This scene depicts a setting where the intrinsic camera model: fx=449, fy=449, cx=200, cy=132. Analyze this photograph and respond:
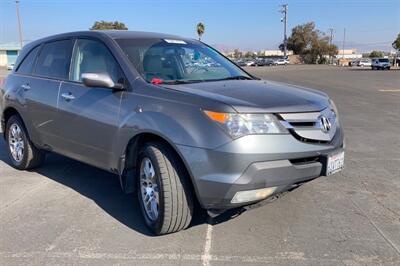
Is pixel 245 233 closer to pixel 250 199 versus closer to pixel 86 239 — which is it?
pixel 250 199

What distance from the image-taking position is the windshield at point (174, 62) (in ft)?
14.1

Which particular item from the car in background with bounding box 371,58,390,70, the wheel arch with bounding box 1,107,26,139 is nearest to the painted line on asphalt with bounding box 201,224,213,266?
the wheel arch with bounding box 1,107,26,139

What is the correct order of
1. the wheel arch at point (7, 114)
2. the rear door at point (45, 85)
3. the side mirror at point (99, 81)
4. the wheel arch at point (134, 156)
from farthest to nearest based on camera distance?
the wheel arch at point (7, 114), the rear door at point (45, 85), the side mirror at point (99, 81), the wheel arch at point (134, 156)

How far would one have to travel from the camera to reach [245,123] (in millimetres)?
3379

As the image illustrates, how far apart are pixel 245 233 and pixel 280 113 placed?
1.16 metres

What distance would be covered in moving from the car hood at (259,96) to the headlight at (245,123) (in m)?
0.05

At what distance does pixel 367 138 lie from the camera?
26.7ft

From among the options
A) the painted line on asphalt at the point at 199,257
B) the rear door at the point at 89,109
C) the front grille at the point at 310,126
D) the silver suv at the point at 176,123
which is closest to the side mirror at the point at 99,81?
the silver suv at the point at 176,123

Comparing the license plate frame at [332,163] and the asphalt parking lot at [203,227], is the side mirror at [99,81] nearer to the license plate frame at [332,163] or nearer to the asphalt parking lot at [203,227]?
the asphalt parking lot at [203,227]

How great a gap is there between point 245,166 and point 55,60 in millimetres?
3116

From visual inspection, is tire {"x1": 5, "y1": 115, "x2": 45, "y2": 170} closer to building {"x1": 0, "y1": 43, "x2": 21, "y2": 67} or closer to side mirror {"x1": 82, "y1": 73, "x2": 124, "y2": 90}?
side mirror {"x1": 82, "y1": 73, "x2": 124, "y2": 90}

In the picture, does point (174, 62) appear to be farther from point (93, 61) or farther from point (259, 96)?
point (259, 96)

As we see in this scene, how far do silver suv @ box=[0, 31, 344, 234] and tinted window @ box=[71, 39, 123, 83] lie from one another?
0.01 m

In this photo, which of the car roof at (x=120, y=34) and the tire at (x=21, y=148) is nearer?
the car roof at (x=120, y=34)
